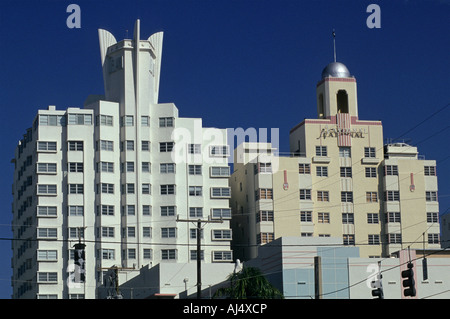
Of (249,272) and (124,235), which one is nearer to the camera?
(249,272)

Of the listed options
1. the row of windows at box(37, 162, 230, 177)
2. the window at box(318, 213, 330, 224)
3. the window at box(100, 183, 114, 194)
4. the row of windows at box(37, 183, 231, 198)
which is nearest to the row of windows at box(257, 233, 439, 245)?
the window at box(318, 213, 330, 224)

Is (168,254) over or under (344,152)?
under

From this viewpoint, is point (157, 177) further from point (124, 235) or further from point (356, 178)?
point (356, 178)

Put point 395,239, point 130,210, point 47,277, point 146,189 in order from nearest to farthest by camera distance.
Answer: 1. point 47,277
2. point 130,210
3. point 146,189
4. point 395,239

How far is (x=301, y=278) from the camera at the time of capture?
10881 centimetres

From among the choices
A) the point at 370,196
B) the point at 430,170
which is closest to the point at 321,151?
the point at 370,196

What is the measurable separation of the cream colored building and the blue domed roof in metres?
0.21

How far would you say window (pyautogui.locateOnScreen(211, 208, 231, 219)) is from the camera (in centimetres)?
13650

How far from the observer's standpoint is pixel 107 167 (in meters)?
137

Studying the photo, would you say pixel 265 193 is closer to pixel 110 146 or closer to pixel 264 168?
pixel 264 168

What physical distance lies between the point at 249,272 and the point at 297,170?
49.0m

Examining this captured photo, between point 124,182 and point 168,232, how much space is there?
1023 cm
